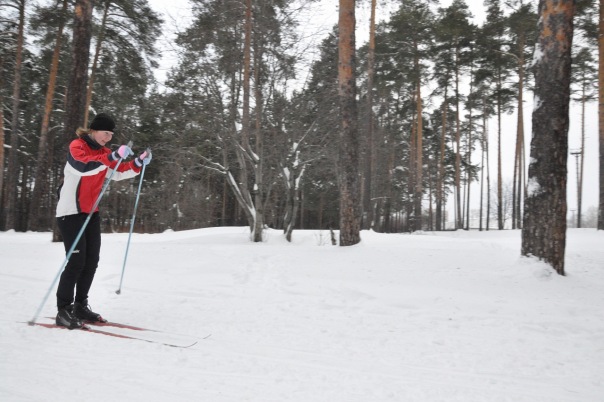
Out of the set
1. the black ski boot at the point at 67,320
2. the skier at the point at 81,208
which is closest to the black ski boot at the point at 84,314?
the skier at the point at 81,208

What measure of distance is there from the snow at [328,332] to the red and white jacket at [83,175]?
Result: 3.65 feet

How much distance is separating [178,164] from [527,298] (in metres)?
9.57

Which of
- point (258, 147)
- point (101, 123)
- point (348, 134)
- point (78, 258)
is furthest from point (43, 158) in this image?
point (78, 258)

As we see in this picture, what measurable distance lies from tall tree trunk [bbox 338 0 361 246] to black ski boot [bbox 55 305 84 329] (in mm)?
Result: 5057

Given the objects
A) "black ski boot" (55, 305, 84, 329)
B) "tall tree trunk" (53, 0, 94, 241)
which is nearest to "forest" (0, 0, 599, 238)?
"tall tree trunk" (53, 0, 94, 241)

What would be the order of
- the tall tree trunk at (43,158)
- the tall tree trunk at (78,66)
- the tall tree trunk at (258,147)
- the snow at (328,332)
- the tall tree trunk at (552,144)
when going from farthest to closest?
the tall tree trunk at (43,158), the tall tree trunk at (258,147), the tall tree trunk at (78,66), the tall tree trunk at (552,144), the snow at (328,332)

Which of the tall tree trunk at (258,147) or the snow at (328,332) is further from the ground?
the tall tree trunk at (258,147)

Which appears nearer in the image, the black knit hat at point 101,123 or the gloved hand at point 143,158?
the black knit hat at point 101,123

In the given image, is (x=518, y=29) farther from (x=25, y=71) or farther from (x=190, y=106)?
(x=25, y=71)

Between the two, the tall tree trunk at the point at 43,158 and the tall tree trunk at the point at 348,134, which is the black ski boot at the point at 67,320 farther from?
the tall tree trunk at the point at 43,158

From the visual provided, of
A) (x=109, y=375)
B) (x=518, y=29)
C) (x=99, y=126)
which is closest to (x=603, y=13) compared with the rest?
(x=518, y=29)

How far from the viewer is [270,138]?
10898mm

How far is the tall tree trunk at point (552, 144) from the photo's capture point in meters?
4.99

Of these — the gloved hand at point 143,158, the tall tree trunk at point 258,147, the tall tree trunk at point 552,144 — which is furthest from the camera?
the tall tree trunk at point 258,147
